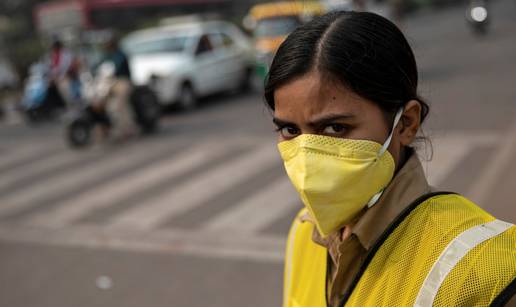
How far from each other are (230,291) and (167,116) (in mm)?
8989

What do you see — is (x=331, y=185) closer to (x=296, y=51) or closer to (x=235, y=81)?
(x=296, y=51)

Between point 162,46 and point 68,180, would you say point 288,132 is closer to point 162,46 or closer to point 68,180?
point 68,180

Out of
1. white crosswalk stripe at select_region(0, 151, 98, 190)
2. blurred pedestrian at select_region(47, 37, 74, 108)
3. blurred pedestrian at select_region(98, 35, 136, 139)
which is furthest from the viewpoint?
blurred pedestrian at select_region(47, 37, 74, 108)

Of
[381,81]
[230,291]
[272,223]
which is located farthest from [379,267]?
[272,223]

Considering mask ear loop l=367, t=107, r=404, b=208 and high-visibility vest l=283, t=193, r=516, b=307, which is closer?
high-visibility vest l=283, t=193, r=516, b=307

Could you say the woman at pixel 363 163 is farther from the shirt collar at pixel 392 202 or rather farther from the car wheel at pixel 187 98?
the car wheel at pixel 187 98

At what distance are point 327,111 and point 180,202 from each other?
18.6ft

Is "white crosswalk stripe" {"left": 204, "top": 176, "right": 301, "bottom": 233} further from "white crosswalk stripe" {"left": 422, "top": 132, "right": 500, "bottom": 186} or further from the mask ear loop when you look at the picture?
the mask ear loop

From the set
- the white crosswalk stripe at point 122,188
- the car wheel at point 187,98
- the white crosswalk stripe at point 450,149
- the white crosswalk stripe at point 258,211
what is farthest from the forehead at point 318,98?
the car wheel at point 187,98

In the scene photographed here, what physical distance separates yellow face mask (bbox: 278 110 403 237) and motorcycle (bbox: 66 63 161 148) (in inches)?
383

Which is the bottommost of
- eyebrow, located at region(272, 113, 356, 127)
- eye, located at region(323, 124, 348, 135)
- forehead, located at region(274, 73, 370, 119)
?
eye, located at region(323, 124, 348, 135)

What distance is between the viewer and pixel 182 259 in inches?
207

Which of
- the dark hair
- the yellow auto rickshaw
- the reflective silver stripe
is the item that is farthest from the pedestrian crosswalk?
the yellow auto rickshaw

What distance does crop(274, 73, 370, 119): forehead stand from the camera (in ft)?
4.27
